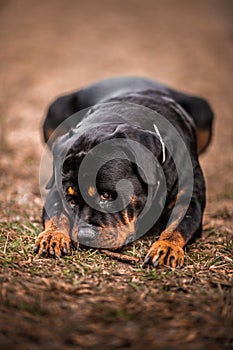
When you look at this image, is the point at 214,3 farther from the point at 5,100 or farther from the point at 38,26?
the point at 5,100

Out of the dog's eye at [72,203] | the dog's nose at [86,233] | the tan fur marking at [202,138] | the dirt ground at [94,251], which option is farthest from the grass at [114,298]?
the tan fur marking at [202,138]

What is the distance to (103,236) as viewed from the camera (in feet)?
8.59

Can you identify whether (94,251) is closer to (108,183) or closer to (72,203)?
(72,203)

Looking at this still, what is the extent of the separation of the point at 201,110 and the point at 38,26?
8827mm

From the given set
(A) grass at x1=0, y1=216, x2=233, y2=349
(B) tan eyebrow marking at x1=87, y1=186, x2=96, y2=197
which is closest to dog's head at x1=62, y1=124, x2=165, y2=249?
(B) tan eyebrow marking at x1=87, y1=186, x2=96, y2=197

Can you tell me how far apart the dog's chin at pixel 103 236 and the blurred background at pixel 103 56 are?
71.0 inches

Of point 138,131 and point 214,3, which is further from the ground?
point 214,3

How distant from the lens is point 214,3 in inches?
545

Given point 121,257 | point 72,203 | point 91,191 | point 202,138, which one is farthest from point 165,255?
point 202,138

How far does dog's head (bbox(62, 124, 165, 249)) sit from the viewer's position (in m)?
2.63

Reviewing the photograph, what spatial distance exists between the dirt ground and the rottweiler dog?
150mm

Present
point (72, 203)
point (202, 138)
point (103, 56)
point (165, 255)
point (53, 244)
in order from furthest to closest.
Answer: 1. point (103, 56)
2. point (202, 138)
3. point (72, 203)
4. point (53, 244)
5. point (165, 255)

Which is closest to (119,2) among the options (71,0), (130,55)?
(71,0)

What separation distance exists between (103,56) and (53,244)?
8.17 meters
